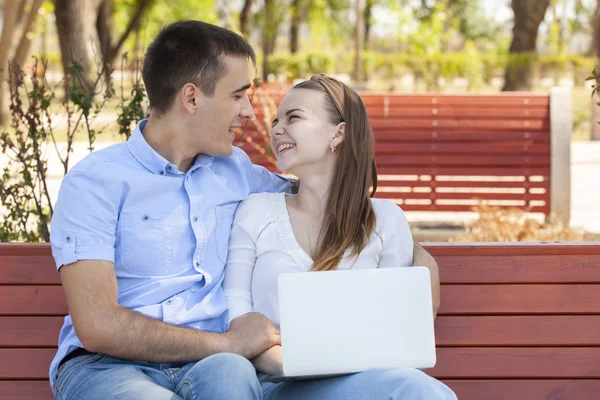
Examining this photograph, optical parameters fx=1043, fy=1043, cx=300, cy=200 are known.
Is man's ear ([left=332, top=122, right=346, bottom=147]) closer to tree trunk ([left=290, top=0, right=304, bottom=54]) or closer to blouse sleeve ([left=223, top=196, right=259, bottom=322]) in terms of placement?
blouse sleeve ([left=223, top=196, right=259, bottom=322])

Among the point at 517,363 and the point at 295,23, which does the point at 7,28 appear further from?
the point at 295,23

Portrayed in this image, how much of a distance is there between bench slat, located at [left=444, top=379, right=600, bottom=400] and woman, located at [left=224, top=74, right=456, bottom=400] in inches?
21.2

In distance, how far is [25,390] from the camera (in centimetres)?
347

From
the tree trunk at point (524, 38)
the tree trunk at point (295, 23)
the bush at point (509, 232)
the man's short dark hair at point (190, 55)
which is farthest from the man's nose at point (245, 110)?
the tree trunk at point (295, 23)

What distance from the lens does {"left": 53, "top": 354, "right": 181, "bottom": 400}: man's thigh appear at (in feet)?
9.37

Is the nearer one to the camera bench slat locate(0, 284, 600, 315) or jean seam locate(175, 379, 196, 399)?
jean seam locate(175, 379, 196, 399)

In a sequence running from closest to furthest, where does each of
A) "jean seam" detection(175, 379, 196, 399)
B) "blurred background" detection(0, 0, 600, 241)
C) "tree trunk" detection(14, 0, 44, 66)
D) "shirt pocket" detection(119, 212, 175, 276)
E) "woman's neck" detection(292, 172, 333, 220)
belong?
"jean seam" detection(175, 379, 196, 399), "shirt pocket" detection(119, 212, 175, 276), "woman's neck" detection(292, 172, 333, 220), "blurred background" detection(0, 0, 600, 241), "tree trunk" detection(14, 0, 44, 66)

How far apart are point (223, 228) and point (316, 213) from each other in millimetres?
307

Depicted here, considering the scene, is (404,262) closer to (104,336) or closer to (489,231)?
(104,336)

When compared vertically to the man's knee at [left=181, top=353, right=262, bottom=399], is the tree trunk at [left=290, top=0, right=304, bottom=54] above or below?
above

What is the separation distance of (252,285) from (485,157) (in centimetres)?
576

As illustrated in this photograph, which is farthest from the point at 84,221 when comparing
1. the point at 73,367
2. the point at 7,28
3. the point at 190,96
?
the point at 7,28

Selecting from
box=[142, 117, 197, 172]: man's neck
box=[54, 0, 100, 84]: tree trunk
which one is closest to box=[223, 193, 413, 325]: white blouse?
box=[142, 117, 197, 172]: man's neck

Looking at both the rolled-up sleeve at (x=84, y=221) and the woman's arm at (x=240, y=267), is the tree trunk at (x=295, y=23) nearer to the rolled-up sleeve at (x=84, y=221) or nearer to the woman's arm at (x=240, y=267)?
the woman's arm at (x=240, y=267)
